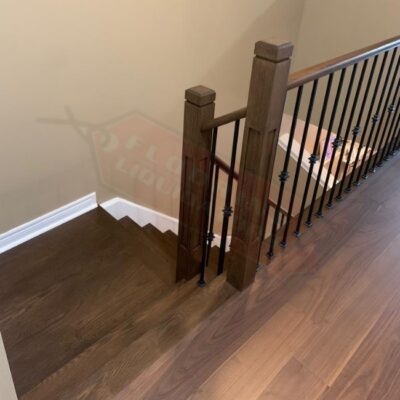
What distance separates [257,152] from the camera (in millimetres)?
1358

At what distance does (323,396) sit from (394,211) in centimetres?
128

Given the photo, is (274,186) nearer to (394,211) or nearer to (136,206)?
(136,206)

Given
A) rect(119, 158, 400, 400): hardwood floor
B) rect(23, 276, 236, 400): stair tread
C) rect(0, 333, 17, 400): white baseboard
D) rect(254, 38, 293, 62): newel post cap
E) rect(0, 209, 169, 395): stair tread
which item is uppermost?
rect(254, 38, 293, 62): newel post cap

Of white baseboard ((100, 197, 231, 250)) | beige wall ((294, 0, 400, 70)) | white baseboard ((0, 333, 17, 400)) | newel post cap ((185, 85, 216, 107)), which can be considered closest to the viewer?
white baseboard ((0, 333, 17, 400))

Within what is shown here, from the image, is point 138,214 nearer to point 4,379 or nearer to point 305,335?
point 305,335

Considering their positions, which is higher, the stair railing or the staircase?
the stair railing

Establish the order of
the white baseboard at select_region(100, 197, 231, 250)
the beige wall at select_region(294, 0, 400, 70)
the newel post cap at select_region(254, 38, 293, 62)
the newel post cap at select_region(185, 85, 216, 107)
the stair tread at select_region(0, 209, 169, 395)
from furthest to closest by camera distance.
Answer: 1. the beige wall at select_region(294, 0, 400, 70)
2. the white baseboard at select_region(100, 197, 231, 250)
3. the stair tread at select_region(0, 209, 169, 395)
4. the newel post cap at select_region(185, 85, 216, 107)
5. the newel post cap at select_region(254, 38, 293, 62)

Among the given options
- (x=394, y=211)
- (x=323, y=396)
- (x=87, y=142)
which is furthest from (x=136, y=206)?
(x=323, y=396)

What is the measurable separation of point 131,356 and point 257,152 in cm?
89

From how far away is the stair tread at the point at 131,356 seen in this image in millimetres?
1336

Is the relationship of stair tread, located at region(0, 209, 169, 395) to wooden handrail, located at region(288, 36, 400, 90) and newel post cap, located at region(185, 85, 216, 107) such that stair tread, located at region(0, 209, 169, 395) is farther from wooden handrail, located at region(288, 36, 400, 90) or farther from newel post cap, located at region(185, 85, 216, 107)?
wooden handrail, located at region(288, 36, 400, 90)

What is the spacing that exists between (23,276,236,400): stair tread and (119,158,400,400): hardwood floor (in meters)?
0.05

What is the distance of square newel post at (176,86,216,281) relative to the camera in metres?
1.49

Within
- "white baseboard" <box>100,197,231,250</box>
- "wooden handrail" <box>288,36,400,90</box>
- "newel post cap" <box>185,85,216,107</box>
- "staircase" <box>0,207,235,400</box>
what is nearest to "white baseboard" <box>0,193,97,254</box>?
"staircase" <box>0,207,235,400</box>
